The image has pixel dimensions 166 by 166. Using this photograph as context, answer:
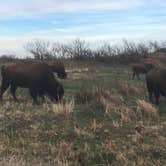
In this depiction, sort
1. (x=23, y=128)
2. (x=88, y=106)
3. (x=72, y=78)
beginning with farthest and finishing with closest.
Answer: (x=72, y=78) → (x=88, y=106) → (x=23, y=128)

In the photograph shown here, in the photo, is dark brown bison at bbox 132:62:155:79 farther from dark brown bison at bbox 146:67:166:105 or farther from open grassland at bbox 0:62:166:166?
open grassland at bbox 0:62:166:166

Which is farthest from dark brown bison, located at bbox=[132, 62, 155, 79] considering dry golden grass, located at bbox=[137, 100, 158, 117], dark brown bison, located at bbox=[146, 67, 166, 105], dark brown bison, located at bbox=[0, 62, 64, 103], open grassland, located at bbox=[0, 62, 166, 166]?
dry golden grass, located at bbox=[137, 100, 158, 117]

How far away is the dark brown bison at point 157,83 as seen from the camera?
17.6 meters

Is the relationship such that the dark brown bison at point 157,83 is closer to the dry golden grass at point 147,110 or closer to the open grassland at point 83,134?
the open grassland at point 83,134

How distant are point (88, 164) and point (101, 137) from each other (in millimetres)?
1746

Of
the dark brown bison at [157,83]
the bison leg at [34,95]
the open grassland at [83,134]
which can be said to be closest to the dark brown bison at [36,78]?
the bison leg at [34,95]

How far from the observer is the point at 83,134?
1181cm

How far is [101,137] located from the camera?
1168 cm

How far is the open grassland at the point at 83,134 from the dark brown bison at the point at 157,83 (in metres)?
0.89

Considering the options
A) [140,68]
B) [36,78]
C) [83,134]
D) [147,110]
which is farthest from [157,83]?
[140,68]

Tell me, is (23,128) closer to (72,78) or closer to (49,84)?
(49,84)

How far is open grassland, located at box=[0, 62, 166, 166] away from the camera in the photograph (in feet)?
33.3

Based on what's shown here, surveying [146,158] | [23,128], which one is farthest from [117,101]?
[146,158]

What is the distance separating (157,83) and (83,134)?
21.5 ft
